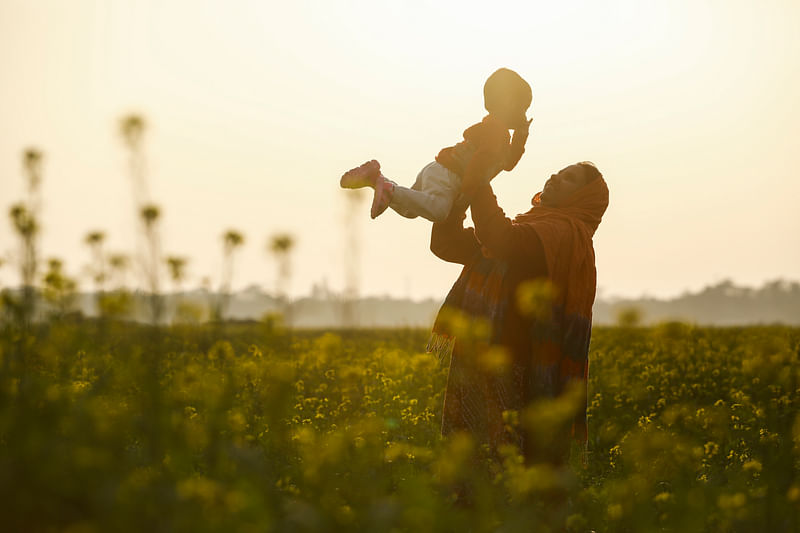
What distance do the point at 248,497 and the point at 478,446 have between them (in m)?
2.29

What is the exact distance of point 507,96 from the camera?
12.6ft

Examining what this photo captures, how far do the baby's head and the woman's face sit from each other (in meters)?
0.47

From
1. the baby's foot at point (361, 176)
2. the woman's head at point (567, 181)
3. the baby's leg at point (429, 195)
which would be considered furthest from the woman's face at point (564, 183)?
the baby's foot at point (361, 176)

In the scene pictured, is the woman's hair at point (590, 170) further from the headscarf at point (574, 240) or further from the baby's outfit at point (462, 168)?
the baby's outfit at point (462, 168)

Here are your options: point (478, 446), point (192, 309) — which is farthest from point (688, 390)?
point (192, 309)

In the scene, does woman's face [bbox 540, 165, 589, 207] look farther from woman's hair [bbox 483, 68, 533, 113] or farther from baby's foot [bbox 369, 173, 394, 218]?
baby's foot [bbox 369, 173, 394, 218]

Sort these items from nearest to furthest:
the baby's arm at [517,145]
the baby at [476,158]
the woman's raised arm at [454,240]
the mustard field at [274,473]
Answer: the mustard field at [274,473], the baby at [476,158], the baby's arm at [517,145], the woman's raised arm at [454,240]

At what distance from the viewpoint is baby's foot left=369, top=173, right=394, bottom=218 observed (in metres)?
3.51

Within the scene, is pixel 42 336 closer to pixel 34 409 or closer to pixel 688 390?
pixel 34 409

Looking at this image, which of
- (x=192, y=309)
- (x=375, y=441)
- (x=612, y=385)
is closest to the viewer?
(x=375, y=441)

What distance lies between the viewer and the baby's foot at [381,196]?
3.51m

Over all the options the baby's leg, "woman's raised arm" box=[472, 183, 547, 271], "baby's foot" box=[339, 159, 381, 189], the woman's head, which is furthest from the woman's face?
"baby's foot" box=[339, 159, 381, 189]

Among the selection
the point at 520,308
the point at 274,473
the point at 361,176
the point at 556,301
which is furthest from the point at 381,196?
the point at 274,473

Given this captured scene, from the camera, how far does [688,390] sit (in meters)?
7.79
